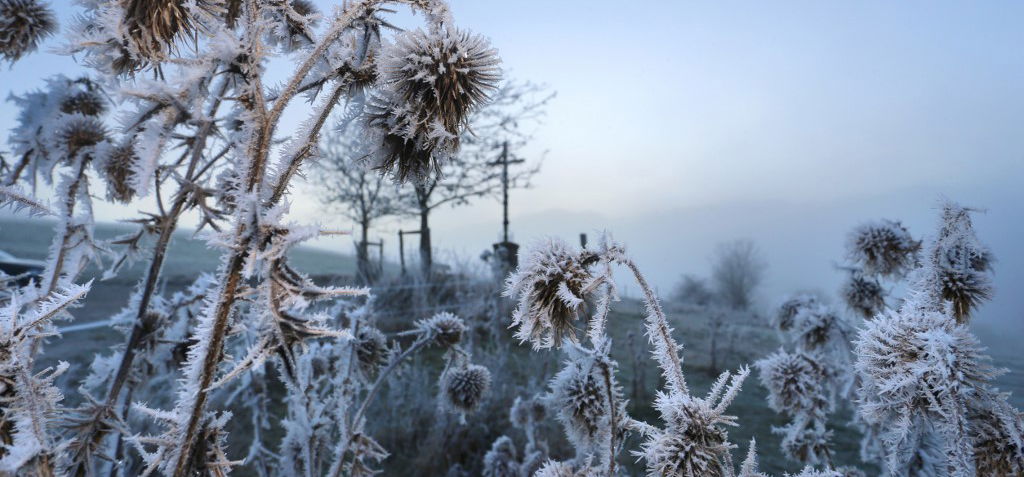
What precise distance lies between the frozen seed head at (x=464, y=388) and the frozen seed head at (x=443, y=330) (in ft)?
1.08

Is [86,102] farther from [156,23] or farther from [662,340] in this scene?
[662,340]

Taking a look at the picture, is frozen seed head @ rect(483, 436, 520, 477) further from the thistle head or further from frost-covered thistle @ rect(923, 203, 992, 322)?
frost-covered thistle @ rect(923, 203, 992, 322)

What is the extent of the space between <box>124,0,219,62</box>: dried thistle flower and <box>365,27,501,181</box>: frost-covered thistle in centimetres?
32

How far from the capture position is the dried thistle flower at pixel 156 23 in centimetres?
78

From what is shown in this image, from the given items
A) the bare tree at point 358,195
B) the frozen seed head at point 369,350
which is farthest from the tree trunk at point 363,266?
the frozen seed head at point 369,350

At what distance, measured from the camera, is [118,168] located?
1512mm

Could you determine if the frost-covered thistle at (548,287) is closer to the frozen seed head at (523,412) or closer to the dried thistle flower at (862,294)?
the frozen seed head at (523,412)

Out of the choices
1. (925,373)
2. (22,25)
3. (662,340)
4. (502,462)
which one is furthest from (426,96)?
(502,462)

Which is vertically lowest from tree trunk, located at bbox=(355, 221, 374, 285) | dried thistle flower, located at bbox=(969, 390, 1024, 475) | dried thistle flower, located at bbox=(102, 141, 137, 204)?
A: tree trunk, located at bbox=(355, 221, 374, 285)

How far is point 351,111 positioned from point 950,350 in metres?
1.09

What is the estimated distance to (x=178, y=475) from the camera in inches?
27.6

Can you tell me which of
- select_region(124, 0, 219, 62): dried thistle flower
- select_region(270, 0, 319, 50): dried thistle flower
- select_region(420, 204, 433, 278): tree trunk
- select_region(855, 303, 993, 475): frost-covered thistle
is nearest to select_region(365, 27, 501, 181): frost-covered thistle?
select_region(270, 0, 319, 50): dried thistle flower

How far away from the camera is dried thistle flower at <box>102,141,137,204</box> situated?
1.47 meters

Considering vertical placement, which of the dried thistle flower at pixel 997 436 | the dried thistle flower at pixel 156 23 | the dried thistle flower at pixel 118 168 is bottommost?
the dried thistle flower at pixel 997 436
